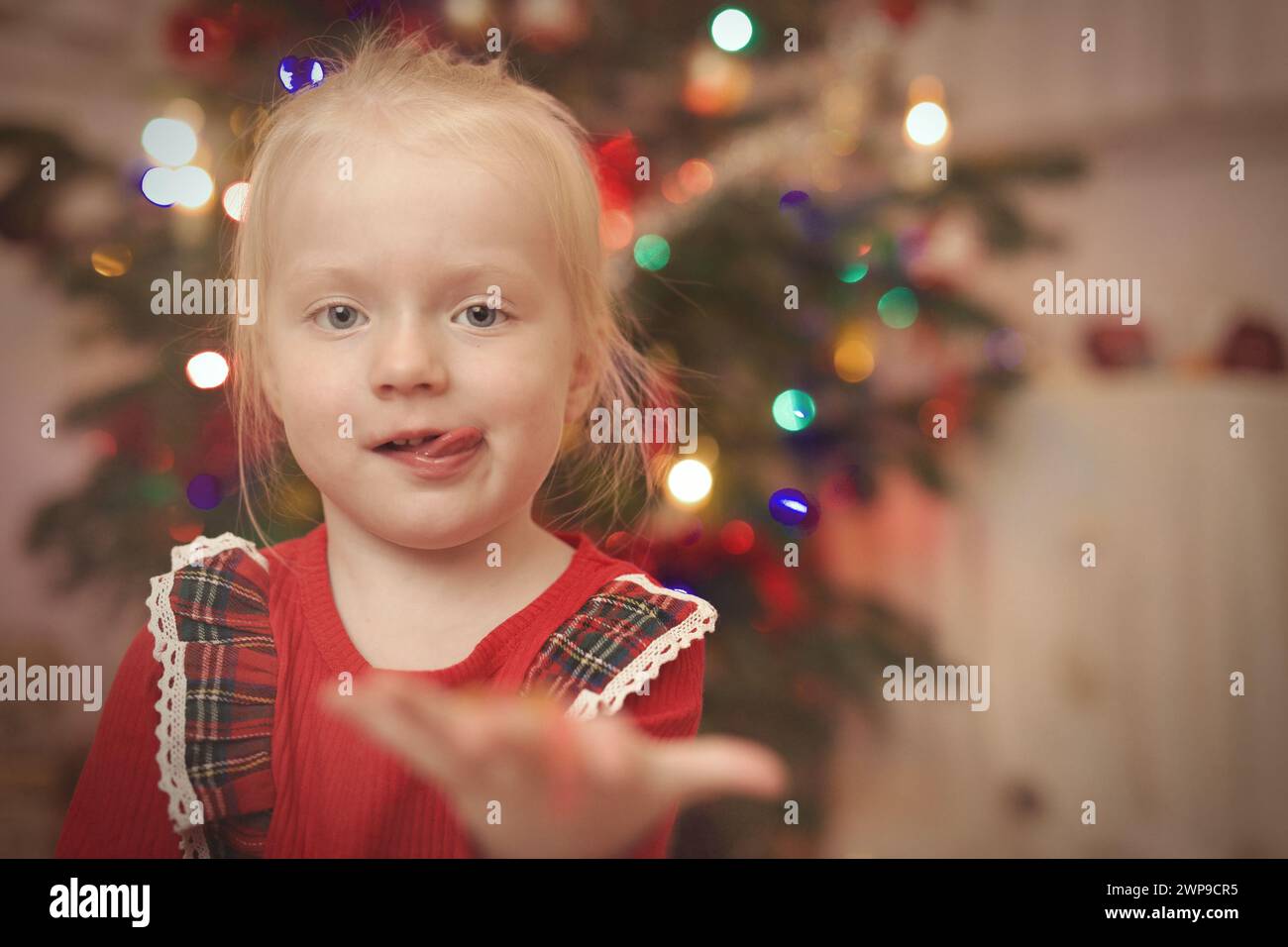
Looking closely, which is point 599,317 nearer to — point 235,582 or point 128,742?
point 235,582

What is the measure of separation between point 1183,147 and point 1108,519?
53cm

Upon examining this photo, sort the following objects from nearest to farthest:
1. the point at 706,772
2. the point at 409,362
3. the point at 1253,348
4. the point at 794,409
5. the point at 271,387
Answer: the point at 706,772 → the point at 409,362 → the point at 271,387 → the point at 794,409 → the point at 1253,348

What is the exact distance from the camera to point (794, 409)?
3.68 ft

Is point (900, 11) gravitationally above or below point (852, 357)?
above

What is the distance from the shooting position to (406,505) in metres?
0.83

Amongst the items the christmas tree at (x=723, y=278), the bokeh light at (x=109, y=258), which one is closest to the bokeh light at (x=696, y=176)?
the christmas tree at (x=723, y=278)

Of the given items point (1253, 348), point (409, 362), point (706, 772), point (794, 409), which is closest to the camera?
point (706, 772)

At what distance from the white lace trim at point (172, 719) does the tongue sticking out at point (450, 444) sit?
0.25 metres

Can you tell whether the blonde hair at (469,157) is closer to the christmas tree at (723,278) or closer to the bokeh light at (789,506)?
the christmas tree at (723,278)

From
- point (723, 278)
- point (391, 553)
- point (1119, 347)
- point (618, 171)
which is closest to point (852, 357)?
point (723, 278)

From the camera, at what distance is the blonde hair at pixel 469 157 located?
83 centimetres

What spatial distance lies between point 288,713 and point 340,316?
317 mm

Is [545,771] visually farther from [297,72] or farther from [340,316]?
[297,72]

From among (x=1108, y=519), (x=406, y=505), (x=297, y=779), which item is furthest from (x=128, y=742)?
(x=1108, y=519)
